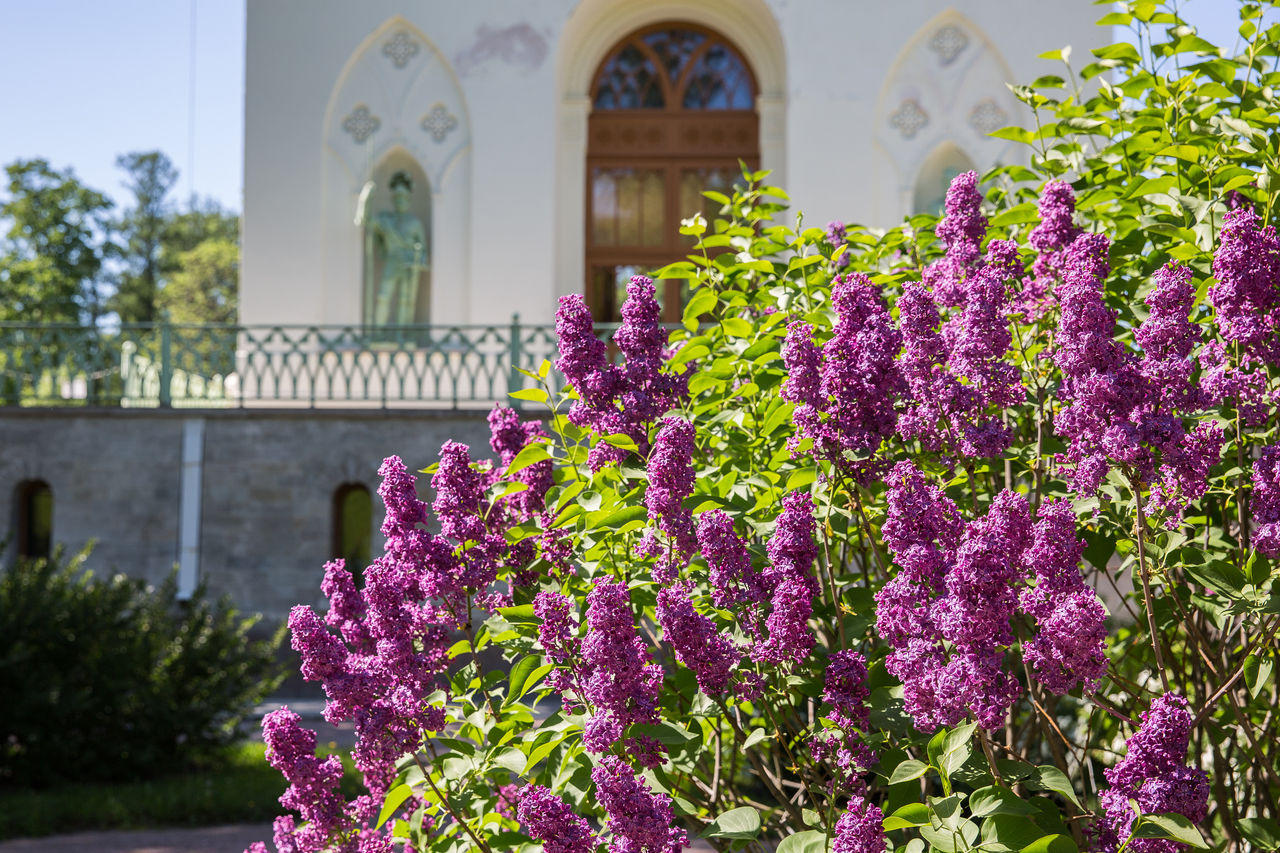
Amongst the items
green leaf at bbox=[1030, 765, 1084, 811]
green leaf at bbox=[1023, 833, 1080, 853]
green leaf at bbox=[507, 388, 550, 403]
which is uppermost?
green leaf at bbox=[507, 388, 550, 403]

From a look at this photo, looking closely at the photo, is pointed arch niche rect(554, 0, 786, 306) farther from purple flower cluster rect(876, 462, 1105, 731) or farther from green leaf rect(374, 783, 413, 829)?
purple flower cluster rect(876, 462, 1105, 731)

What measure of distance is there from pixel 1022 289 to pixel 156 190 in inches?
2223

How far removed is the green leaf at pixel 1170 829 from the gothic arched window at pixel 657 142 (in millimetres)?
16087

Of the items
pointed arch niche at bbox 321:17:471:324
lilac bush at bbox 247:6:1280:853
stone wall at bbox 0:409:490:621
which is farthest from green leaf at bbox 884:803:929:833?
pointed arch niche at bbox 321:17:471:324

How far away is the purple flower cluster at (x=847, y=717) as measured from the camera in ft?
6.24

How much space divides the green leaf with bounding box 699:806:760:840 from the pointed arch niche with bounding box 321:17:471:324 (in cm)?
1523

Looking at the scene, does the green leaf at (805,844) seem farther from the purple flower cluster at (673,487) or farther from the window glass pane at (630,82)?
the window glass pane at (630,82)

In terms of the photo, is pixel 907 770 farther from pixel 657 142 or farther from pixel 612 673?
pixel 657 142

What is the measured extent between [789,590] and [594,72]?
1688 centimetres

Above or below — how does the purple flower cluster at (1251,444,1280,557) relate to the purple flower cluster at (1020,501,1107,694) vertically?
above

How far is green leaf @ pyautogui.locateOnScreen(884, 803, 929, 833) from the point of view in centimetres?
171

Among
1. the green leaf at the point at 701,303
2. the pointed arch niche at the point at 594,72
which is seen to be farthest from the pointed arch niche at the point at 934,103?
the green leaf at the point at 701,303

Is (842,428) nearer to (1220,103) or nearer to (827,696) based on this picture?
(827,696)

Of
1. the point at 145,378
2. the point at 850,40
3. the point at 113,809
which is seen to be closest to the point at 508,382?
the point at 145,378
